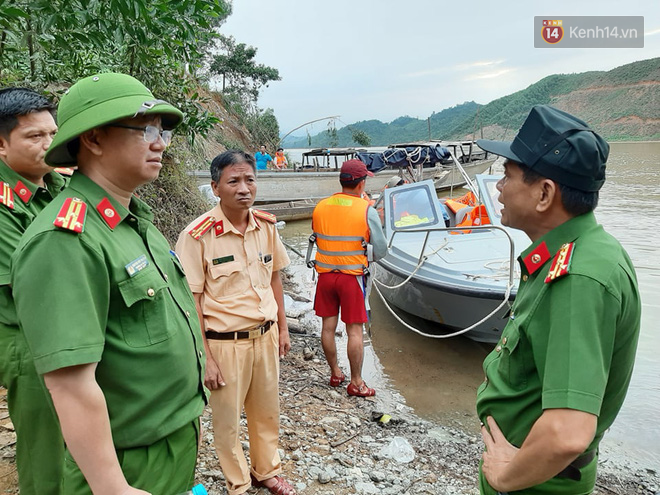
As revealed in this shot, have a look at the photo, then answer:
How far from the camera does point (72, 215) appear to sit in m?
1.08

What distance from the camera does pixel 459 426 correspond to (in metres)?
3.91

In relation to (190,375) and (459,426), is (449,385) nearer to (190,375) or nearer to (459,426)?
(459,426)

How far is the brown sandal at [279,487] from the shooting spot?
259 centimetres

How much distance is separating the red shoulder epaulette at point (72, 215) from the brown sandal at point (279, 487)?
2.15 m

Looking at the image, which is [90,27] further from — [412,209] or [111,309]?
[412,209]

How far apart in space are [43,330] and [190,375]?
49 cm

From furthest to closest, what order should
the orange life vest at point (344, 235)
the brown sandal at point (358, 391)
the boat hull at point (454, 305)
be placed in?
the boat hull at point (454, 305) < the brown sandal at point (358, 391) < the orange life vest at point (344, 235)

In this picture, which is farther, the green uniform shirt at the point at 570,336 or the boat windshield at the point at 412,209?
the boat windshield at the point at 412,209

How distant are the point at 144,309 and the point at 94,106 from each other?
1.85ft

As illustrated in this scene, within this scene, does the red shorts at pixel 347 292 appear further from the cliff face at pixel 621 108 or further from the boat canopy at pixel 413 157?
the cliff face at pixel 621 108

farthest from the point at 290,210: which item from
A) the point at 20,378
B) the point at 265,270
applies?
the point at 20,378

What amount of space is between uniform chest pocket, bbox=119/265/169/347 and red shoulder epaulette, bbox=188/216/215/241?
44.1 inches

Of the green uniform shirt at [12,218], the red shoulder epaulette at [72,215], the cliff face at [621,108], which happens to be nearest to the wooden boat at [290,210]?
the green uniform shirt at [12,218]

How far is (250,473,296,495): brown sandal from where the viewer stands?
2588 mm
